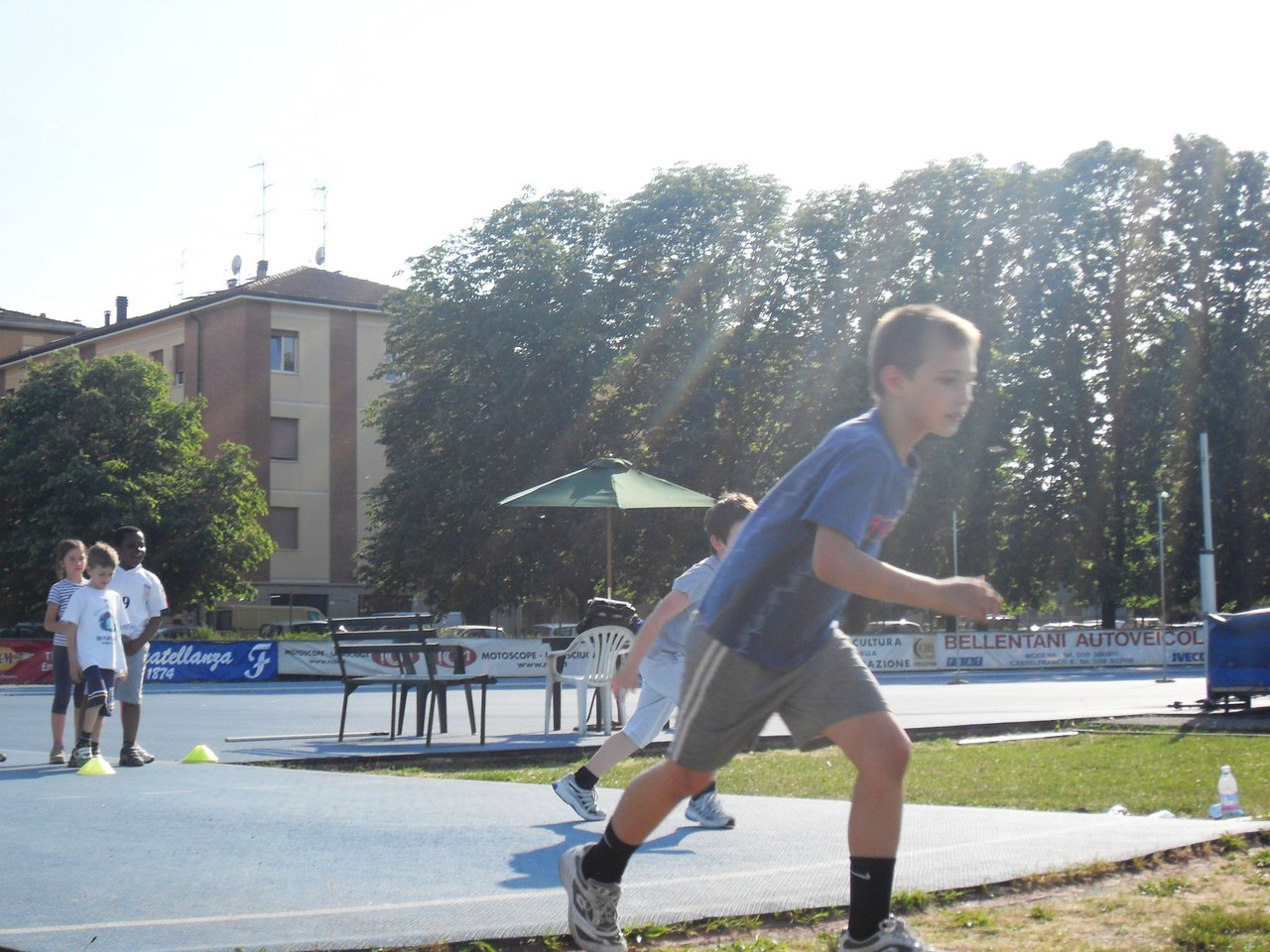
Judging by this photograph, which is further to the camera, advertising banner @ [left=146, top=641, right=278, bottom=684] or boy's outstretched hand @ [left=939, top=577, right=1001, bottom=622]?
advertising banner @ [left=146, top=641, right=278, bottom=684]

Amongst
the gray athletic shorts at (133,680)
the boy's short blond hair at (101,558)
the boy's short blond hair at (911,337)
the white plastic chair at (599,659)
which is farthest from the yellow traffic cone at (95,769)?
the boy's short blond hair at (911,337)

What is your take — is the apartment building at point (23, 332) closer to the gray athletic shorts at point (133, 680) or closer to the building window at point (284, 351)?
the building window at point (284, 351)

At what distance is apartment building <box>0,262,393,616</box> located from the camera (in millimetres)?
63875

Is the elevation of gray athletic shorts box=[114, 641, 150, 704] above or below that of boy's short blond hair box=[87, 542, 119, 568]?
below

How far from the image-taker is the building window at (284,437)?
64.5 m

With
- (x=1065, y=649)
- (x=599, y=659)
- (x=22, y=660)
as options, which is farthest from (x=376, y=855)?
(x=1065, y=649)

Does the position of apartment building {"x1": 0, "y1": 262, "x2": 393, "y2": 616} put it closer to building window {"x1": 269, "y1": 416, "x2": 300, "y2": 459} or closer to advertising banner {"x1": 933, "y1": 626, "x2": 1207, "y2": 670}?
building window {"x1": 269, "y1": 416, "x2": 300, "y2": 459}

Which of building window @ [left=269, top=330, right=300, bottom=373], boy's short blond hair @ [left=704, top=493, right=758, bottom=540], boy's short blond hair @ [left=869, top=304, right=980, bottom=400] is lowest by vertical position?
boy's short blond hair @ [left=704, top=493, right=758, bottom=540]

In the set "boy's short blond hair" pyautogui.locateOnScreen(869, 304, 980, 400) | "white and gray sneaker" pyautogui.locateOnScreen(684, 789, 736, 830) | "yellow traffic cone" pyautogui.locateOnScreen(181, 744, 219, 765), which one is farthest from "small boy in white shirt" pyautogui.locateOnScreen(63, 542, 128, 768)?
"boy's short blond hair" pyautogui.locateOnScreen(869, 304, 980, 400)

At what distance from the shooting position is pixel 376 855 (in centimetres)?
609

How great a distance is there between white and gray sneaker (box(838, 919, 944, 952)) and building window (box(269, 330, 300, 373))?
205ft

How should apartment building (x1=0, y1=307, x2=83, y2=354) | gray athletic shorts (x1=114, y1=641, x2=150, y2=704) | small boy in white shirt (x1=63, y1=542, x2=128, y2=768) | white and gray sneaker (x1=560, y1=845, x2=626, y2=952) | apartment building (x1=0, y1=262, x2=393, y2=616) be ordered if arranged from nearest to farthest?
white and gray sneaker (x1=560, y1=845, x2=626, y2=952), small boy in white shirt (x1=63, y1=542, x2=128, y2=768), gray athletic shorts (x1=114, y1=641, x2=150, y2=704), apartment building (x1=0, y1=262, x2=393, y2=616), apartment building (x1=0, y1=307, x2=83, y2=354)

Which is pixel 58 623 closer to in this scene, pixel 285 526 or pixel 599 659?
pixel 599 659

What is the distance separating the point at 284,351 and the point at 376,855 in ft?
200
